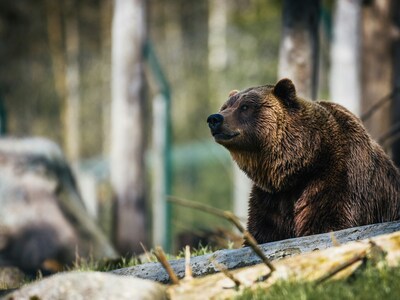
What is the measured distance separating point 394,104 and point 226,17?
46.9ft

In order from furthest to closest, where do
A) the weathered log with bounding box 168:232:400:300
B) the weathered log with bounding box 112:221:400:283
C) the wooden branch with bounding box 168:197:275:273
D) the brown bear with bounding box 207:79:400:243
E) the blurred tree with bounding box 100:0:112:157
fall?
the blurred tree with bounding box 100:0:112:157 → the brown bear with bounding box 207:79:400:243 → the weathered log with bounding box 112:221:400:283 → the weathered log with bounding box 168:232:400:300 → the wooden branch with bounding box 168:197:275:273

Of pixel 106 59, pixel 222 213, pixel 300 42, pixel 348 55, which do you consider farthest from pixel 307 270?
pixel 106 59

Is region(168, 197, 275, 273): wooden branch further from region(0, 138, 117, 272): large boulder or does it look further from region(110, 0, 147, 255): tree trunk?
region(110, 0, 147, 255): tree trunk

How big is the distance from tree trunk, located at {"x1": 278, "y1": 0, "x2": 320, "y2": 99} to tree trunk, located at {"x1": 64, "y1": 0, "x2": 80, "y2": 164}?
592 inches

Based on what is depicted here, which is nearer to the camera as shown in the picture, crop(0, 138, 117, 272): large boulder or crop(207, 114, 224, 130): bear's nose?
crop(207, 114, 224, 130): bear's nose

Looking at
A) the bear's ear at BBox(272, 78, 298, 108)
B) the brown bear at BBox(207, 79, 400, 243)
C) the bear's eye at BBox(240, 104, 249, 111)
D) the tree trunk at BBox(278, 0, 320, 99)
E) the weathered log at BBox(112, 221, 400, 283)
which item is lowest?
the weathered log at BBox(112, 221, 400, 283)

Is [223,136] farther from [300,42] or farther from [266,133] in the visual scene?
[300,42]

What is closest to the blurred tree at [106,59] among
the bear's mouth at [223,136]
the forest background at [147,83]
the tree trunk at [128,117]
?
the forest background at [147,83]

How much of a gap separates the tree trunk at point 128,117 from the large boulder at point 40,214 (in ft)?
6.50

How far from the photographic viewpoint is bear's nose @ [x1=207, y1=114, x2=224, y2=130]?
19.2 ft

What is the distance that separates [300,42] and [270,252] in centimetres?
397

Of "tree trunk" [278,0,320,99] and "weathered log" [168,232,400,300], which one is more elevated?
"tree trunk" [278,0,320,99]

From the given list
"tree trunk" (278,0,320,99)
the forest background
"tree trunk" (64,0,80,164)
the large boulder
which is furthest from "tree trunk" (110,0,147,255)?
"tree trunk" (64,0,80,164)

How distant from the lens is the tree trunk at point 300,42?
8.47m
